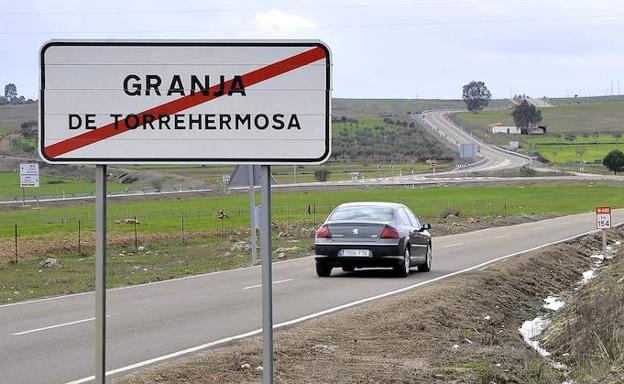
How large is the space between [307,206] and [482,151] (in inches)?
3547

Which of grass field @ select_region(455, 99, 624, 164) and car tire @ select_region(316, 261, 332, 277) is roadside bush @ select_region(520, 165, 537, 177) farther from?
car tire @ select_region(316, 261, 332, 277)

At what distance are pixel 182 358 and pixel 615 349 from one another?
4952 mm

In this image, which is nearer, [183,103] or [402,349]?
[183,103]

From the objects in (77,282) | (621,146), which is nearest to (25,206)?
(77,282)

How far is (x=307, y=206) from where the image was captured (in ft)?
213

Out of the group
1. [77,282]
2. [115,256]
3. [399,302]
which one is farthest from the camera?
[115,256]

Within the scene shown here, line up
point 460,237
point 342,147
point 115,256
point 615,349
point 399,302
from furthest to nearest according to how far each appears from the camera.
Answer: point 342,147, point 460,237, point 115,256, point 399,302, point 615,349

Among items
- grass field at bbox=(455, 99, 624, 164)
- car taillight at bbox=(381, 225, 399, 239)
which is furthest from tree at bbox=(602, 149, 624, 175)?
car taillight at bbox=(381, 225, 399, 239)

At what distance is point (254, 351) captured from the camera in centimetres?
1191

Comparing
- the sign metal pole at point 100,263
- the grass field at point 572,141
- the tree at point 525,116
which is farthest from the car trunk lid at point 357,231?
the tree at point 525,116

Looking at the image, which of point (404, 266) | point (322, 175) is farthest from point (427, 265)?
point (322, 175)

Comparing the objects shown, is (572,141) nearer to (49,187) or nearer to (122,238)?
(49,187)

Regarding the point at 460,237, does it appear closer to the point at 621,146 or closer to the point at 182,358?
the point at 182,358

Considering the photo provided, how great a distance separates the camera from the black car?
21.8 m
